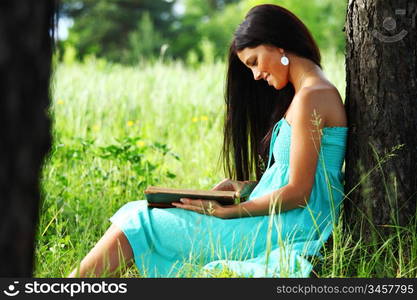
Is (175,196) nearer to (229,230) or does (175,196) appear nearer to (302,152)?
(229,230)

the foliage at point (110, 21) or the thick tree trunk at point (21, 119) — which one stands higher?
the foliage at point (110, 21)

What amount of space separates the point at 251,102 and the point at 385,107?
2.94 ft

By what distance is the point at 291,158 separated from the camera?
10.5 ft

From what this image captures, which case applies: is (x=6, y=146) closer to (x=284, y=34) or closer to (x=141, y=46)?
(x=284, y=34)

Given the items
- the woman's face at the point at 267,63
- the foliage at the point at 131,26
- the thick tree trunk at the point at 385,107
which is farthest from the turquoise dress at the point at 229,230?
the foliage at the point at 131,26

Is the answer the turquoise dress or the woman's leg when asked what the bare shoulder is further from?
the woman's leg

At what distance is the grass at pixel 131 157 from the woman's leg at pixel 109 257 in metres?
0.07

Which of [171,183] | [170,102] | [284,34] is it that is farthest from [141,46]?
[284,34]

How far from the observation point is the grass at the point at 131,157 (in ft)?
10.5

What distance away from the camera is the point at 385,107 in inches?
124

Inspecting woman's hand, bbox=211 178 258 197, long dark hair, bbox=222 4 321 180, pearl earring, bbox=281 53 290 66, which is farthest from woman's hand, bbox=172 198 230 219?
pearl earring, bbox=281 53 290 66

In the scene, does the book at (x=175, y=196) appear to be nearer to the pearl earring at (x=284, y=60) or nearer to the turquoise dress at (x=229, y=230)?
the turquoise dress at (x=229, y=230)

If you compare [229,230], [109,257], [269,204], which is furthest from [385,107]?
[109,257]

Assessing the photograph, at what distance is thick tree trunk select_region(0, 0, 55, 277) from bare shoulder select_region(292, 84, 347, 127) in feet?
5.18
